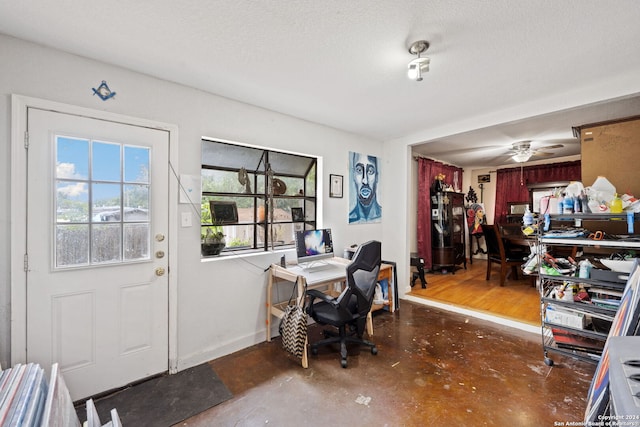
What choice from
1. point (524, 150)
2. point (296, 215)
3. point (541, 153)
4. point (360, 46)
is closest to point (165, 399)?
point (296, 215)

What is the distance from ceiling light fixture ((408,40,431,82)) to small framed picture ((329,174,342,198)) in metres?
1.74

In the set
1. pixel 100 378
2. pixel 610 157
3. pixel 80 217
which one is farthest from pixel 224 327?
pixel 610 157

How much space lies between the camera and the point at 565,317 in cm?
226

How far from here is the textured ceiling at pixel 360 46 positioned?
1.47 meters

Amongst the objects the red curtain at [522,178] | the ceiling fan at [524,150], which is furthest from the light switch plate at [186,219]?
the red curtain at [522,178]

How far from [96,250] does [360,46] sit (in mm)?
2299

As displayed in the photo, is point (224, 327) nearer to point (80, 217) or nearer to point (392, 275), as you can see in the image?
point (80, 217)

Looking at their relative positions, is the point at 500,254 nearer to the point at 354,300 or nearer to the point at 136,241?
the point at 354,300

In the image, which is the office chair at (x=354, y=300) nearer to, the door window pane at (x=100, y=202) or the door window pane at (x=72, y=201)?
the door window pane at (x=100, y=202)

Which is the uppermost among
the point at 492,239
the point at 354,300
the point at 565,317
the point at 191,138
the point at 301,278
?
the point at 191,138

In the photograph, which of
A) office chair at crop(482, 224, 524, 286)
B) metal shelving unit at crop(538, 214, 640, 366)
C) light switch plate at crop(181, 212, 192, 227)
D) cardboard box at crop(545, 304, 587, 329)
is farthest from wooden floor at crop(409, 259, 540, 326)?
→ light switch plate at crop(181, 212, 192, 227)

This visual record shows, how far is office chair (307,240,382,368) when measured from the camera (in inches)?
88.4

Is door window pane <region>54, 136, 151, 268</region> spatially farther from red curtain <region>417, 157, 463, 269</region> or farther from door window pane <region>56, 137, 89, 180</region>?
red curtain <region>417, 157, 463, 269</region>

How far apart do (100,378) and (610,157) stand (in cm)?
469
